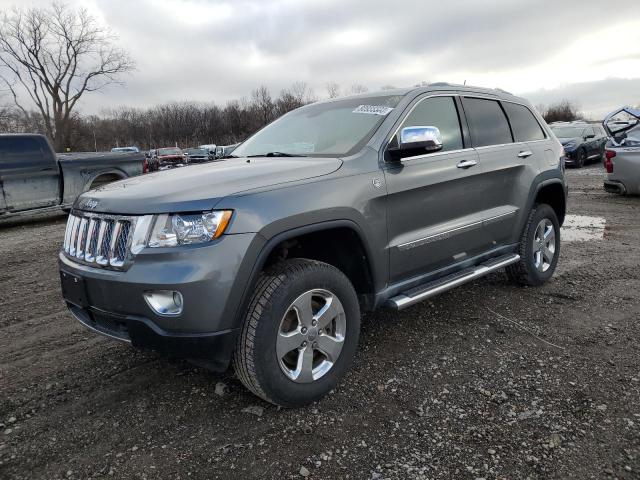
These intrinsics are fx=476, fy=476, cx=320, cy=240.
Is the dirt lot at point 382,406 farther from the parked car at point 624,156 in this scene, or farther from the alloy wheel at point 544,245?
the parked car at point 624,156

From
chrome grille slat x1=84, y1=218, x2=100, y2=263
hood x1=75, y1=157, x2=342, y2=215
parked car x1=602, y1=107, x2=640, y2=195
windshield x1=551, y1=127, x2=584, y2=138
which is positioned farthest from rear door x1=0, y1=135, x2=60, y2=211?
windshield x1=551, y1=127, x2=584, y2=138

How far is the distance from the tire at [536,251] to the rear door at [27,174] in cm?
938

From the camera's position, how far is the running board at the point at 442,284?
3135 millimetres

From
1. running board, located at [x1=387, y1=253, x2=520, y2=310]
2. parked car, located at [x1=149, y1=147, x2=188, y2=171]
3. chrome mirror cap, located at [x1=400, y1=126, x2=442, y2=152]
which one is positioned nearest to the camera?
chrome mirror cap, located at [x1=400, y1=126, x2=442, y2=152]

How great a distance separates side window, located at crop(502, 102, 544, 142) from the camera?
4.50m

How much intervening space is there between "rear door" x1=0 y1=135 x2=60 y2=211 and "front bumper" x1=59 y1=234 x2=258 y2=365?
28.8 feet

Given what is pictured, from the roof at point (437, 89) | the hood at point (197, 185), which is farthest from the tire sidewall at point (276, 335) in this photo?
the roof at point (437, 89)

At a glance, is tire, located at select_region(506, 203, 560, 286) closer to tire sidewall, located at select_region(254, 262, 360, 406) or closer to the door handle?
the door handle

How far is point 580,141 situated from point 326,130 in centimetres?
1778

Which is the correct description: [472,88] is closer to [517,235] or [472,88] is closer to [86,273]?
[517,235]

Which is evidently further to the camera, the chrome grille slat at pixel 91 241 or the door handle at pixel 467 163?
the door handle at pixel 467 163

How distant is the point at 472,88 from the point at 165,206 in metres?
2.99

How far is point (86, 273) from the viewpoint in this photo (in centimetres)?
256

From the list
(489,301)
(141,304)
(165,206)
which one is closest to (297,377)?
(141,304)
